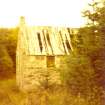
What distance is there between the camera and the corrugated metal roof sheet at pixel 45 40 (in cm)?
3403

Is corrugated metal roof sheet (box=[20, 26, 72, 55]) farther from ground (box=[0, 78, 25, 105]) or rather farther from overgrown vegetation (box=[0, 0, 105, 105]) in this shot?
overgrown vegetation (box=[0, 0, 105, 105])

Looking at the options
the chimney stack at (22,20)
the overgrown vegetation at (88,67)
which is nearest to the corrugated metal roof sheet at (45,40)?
the chimney stack at (22,20)

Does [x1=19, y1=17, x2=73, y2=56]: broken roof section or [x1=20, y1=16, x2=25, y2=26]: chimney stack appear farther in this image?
[x1=20, y1=16, x2=25, y2=26]: chimney stack

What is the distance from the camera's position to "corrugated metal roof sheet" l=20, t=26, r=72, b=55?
34.0m

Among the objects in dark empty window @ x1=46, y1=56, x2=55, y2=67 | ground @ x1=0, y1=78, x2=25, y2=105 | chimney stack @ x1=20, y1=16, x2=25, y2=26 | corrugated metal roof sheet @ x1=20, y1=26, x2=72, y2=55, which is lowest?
ground @ x1=0, y1=78, x2=25, y2=105

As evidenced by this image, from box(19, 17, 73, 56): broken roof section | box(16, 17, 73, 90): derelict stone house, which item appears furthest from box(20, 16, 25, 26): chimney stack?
box(16, 17, 73, 90): derelict stone house

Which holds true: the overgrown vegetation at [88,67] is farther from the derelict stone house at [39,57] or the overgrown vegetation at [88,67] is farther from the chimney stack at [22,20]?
the chimney stack at [22,20]

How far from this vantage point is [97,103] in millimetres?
12875

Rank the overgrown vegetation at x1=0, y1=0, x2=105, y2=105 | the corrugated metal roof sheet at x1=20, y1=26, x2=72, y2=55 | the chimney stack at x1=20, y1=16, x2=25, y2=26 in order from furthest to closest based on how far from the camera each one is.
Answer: the chimney stack at x1=20, y1=16, x2=25, y2=26 < the corrugated metal roof sheet at x1=20, y1=26, x2=72, y2=55 < the overgrown vegetation at x1=0, y1=0, x2=105, y2=105

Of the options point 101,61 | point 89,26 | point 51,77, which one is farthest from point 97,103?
point 51,77

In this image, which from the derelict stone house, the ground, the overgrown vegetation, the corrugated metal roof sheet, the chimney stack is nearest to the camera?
the overgrown vegetation

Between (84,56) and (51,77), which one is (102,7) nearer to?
(84,56)

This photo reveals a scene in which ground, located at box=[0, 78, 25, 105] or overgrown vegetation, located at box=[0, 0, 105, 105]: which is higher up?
overgrown vegetation, located at box=[0, 0, 105, 105]

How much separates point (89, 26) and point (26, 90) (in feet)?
68.7
